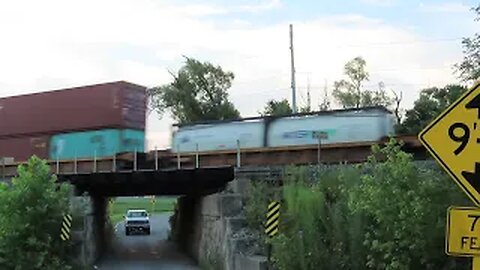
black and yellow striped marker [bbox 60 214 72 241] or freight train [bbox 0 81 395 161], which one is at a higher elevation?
freight train [bbox 0 81 395 161]

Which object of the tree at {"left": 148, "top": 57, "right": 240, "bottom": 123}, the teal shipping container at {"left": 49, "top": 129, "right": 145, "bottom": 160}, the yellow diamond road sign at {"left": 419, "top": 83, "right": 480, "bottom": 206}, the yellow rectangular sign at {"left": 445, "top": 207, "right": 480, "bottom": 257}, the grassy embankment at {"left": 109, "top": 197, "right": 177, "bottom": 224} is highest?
the tree at {"left": 148, "top": 57, "right": 240, "bottom": 123}

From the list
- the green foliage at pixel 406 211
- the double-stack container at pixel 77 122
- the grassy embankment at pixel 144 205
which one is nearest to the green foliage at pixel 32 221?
the double-stack container at pixel 77 122

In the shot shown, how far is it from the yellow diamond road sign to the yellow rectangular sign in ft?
0.50

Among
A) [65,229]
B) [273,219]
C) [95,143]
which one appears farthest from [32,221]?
[95,143]

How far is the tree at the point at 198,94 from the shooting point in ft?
260

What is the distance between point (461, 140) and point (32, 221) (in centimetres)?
2010

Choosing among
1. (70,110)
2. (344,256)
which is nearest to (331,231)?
(344,256)

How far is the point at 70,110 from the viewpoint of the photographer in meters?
35.2

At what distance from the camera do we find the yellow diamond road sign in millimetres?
5395

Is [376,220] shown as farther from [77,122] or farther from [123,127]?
[77,122]

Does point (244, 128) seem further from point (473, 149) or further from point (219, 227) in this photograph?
point (473, 149)

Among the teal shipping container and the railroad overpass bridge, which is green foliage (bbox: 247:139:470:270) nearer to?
the railroad overpass bridge

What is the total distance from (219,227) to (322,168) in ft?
21.4

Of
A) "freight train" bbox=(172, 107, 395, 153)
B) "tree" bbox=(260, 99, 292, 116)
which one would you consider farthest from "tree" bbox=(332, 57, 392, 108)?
"freight train" bbox=(172, 107, 395, 153)
